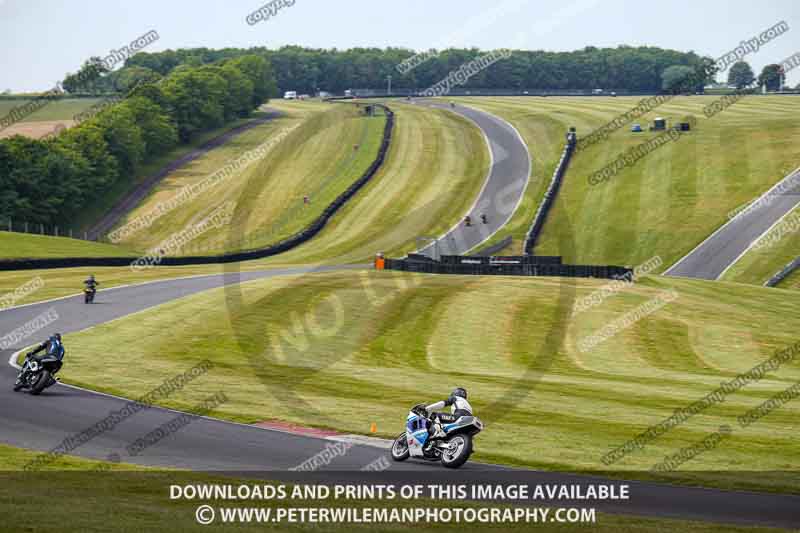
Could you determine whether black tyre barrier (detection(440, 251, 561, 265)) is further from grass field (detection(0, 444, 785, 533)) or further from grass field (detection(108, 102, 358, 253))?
grass field (detection(0, 444, 785, 533))

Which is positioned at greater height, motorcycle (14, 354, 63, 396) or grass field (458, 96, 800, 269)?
motorcycle (14, 354, 63, 396)

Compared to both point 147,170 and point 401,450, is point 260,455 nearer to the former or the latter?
point 401,450

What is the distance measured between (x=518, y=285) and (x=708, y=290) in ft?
37.1

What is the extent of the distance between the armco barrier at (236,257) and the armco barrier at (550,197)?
19.6 metres

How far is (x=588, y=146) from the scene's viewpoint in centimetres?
11394

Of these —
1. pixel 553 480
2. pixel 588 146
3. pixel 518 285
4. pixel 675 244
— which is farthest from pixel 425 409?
pixel 588 146

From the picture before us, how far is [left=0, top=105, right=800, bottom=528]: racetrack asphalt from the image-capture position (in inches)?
703

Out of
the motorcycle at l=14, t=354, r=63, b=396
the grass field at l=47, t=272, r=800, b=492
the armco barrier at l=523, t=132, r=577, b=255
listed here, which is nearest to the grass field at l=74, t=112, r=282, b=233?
the armco barrier at l=523, t=132, r=577, b=255

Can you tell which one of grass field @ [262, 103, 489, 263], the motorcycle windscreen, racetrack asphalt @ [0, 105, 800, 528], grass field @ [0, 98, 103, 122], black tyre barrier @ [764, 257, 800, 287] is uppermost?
grass field @ [0, 98, 103, 122]

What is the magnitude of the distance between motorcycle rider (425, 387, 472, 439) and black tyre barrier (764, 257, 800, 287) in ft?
169

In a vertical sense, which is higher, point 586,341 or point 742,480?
point 742,480

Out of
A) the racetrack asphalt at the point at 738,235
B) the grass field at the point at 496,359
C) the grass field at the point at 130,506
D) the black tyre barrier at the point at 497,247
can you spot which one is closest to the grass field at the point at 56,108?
the black tyre barrier at the point at 497,247

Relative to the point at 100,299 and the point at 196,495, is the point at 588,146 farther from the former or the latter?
the point at 196,495

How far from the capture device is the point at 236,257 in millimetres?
75500
